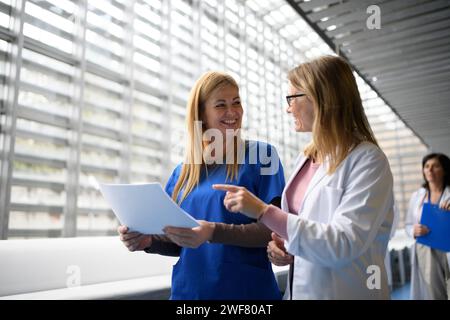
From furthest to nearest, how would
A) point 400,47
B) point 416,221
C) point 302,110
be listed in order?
1. point 400,47
2. point 416,221
3. point 302,110

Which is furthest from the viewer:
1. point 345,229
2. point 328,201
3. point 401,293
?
point 401,293

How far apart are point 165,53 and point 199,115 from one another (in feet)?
11.5

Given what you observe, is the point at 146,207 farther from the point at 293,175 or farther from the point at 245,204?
the point at 293,175

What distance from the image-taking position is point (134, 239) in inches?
56.5

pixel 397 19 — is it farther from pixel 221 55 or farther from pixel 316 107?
pixel 316 107

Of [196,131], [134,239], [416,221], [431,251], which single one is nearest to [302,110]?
[196,131]

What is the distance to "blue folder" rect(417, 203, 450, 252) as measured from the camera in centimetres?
308

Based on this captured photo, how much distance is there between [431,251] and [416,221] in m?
0.37

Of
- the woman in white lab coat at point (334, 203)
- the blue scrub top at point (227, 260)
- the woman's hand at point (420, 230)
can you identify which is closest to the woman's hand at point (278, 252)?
the woman in white lab coat at point (334, 203)

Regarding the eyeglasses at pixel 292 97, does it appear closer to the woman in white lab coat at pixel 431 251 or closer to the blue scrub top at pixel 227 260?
the blue scrub top at pixel 227 260

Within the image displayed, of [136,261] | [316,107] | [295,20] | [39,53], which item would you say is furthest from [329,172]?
[295,20]

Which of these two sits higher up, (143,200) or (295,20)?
(295,20)

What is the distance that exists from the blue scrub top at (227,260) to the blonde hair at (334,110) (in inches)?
12.3
